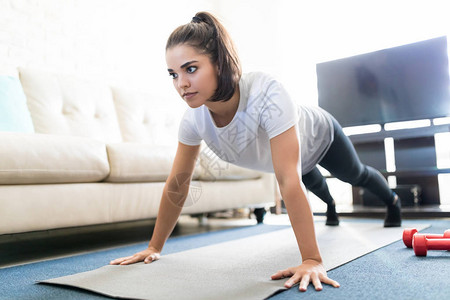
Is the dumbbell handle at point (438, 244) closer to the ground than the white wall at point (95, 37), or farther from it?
closer to the ground

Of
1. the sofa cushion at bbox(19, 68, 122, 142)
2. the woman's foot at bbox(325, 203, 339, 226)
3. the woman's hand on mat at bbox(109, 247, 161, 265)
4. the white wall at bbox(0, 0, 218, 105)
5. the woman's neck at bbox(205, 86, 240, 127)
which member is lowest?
the woman's foot at bbox(325, 203, 339, 226)

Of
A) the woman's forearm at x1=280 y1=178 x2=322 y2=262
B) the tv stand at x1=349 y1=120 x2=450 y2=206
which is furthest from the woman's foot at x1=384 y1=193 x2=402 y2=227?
the woman's forearm at x1=280 y1=178 x2=322 y2=262

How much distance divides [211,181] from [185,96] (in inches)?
44.4

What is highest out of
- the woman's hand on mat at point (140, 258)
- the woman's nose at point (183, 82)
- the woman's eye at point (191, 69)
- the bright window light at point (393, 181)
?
the woman's eye at point (191, 69)

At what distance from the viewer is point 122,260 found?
1.13 m

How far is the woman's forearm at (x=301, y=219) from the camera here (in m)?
0.88

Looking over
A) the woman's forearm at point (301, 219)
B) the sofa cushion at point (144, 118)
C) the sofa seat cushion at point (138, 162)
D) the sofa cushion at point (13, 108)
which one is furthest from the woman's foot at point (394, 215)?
the sofa cushion at point (13, 108)

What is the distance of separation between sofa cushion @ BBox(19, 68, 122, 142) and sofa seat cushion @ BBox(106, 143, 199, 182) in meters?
0.55

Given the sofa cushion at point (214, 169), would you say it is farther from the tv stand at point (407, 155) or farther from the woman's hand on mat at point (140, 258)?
the tv stand at point (407, 155)

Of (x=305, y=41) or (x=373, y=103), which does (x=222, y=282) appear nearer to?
(x=373, y=103)

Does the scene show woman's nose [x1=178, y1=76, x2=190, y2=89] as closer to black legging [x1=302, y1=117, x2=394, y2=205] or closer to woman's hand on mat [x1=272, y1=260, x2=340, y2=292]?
woman's hand on mat [x1=272, y1=260, x2=340, y2=292]

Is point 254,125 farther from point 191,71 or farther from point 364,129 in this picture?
point 364,129

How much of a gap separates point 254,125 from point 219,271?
0.40m

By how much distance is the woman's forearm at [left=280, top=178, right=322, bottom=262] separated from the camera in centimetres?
88
